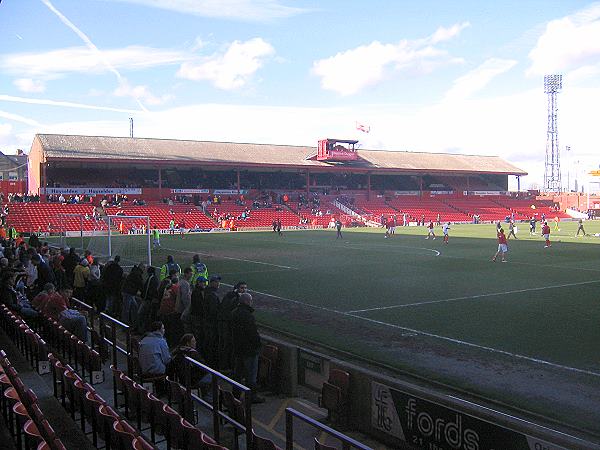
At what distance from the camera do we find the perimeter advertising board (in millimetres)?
6066

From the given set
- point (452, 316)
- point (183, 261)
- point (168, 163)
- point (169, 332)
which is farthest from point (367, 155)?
point (169, 332)

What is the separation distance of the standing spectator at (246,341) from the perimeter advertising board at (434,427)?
2.08 metres

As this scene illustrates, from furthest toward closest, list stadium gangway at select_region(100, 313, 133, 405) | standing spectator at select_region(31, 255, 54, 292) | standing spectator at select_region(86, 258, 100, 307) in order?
standing spectator at select_region(31, 255, 54, 292) < standing spectator at select_region(86, 258, 100, 307) < stadium gangway at select_region(100, 313, 133, 405)

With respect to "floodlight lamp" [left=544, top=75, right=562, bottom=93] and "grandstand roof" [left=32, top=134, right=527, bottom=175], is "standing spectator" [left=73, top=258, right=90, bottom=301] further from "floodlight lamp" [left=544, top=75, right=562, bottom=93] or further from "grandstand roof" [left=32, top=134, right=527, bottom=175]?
"floodlight lamp" [left=544, top=75, right=562, bottom=93]

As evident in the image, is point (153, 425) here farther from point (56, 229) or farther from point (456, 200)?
point (456, 200)

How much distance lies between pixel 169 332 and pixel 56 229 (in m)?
44.0

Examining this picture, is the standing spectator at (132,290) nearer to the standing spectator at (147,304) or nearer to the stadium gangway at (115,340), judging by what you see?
the standing spectator at (147,304)

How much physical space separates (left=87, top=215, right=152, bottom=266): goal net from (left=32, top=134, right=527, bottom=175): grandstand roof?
9.89m

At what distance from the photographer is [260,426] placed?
8.09m

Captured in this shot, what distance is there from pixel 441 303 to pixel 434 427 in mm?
Answer: 10930

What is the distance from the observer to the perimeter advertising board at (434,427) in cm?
607

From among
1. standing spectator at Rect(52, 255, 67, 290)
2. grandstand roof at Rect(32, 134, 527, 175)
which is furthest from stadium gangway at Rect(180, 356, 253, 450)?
grandstand roof at Rect(32, 134, 527, 175)

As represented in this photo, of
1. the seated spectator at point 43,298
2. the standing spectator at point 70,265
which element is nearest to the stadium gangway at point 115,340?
the seated spectator at point 43,298

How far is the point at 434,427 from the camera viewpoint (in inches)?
273
